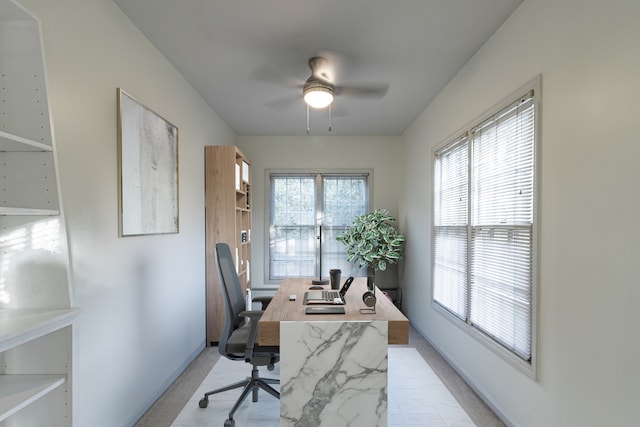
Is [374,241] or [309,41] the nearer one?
[309,41]

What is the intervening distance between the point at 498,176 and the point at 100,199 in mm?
Result: 2617

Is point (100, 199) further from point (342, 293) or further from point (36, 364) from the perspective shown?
point (342, 293)

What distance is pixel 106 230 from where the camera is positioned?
1919mm

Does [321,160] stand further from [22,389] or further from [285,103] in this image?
[22,389]

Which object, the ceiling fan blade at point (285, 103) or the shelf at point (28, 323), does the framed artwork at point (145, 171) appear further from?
the ceiling fan blade at point (285, 103)

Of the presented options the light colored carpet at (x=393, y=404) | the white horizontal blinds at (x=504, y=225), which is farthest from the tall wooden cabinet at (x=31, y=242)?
the white horizontal blinds at (x=504, y=225)

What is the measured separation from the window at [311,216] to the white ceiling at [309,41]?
1.69 meters

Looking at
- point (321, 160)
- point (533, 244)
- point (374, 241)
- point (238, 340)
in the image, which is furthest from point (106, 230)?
point (321, 160)

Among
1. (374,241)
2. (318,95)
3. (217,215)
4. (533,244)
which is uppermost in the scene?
(318,95)

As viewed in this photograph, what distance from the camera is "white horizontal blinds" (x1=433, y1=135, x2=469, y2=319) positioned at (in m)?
2.88

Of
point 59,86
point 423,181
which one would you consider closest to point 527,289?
point 423,181

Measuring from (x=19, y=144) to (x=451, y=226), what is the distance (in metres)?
3.15

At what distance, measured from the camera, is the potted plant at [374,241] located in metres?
4.46

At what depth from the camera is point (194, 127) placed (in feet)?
11.0
